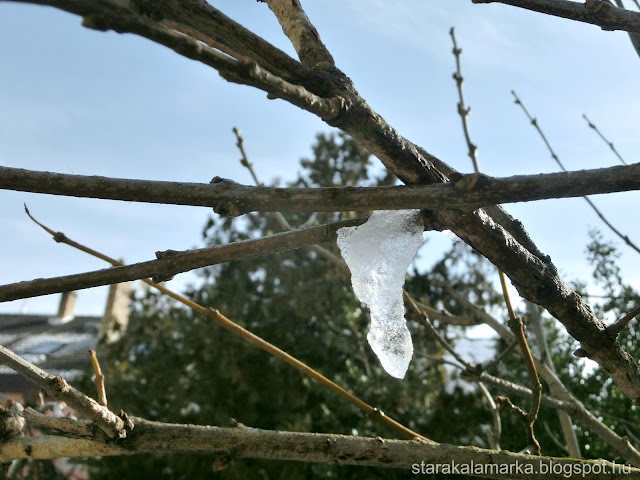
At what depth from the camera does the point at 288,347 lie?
5.30 metres

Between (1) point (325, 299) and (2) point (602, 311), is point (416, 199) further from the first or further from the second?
(1) point (325, 299)

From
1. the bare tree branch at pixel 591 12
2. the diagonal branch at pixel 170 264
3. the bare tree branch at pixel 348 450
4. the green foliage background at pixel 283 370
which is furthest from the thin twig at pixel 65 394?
the green foliage background at pixel 283 370

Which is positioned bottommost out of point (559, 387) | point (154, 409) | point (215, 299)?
point (559, 387)

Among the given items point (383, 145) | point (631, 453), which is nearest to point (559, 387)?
point (631, 453)

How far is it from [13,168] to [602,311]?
10.5 feet

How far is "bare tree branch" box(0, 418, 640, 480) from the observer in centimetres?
118

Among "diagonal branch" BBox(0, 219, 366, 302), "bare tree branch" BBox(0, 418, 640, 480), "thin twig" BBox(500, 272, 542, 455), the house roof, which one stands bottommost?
"bare tree branch" BBox(0, 418, 640, 480)

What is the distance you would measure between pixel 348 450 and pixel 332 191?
61 centimetres

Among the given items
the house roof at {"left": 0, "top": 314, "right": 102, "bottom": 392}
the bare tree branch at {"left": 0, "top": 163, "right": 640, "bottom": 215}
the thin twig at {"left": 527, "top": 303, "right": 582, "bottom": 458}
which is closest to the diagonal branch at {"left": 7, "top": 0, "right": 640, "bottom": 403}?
the bare tree branch at {"left": 0, "top": 163, "right": 640, "bottom": 215}

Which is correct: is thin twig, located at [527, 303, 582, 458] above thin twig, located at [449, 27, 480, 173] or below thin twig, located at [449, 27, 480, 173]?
→ below

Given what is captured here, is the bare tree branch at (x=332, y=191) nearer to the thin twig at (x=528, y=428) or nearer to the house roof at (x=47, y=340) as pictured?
the thin twig at (x=528, y=428)

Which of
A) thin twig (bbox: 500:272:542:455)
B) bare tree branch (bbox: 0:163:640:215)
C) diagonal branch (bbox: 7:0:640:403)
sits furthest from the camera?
thin twig (bbox: 500:272:542:455)

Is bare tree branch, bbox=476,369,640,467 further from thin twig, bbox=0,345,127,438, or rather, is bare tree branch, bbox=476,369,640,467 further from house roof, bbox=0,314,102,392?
house roof, bbox=0,314,102,392

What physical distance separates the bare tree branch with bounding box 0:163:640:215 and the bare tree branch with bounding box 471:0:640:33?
1.34 ft
